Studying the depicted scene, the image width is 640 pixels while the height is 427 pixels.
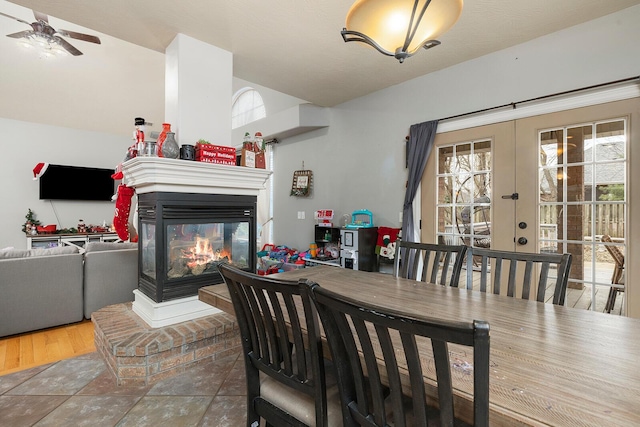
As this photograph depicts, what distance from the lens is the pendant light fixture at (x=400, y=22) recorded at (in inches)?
46.0

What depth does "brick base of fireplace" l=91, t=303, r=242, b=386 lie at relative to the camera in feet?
6.52

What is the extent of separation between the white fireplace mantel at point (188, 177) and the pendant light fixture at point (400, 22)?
1.52 meters

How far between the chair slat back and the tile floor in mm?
709

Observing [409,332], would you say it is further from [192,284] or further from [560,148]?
[560,148]

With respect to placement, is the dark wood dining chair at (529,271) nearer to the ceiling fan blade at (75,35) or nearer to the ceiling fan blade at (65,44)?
the ceiling fan blade at (75,35)

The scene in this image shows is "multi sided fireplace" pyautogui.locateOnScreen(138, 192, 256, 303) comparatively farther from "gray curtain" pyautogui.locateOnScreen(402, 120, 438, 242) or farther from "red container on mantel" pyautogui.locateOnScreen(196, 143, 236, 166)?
"gray curtain" pyautogui.locateOnScreen(402, 120, 438, 242)

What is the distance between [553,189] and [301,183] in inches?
122

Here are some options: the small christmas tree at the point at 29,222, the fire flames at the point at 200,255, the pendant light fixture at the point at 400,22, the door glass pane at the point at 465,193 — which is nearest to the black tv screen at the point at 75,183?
the small christmas tree at the point at 29,222

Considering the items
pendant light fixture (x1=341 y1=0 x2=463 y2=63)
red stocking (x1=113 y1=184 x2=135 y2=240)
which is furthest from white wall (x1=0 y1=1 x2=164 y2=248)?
pendant light fixture (x1=341 y1=0 x2=463 y2=63)

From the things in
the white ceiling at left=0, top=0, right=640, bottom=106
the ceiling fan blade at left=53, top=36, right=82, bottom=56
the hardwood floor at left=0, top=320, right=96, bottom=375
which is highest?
the ceiling fan blade at left=53, top=36, right=82, bottom=56

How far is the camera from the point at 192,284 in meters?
2.44

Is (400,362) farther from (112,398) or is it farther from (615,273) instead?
(615,273)

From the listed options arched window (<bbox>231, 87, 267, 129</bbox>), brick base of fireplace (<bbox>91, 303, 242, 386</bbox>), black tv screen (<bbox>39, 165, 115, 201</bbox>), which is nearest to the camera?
brick base of fireplace (<bbox>91, 303, 242, 386</bbox>)

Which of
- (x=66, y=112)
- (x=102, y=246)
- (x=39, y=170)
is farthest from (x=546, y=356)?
(x=39, y=170)
